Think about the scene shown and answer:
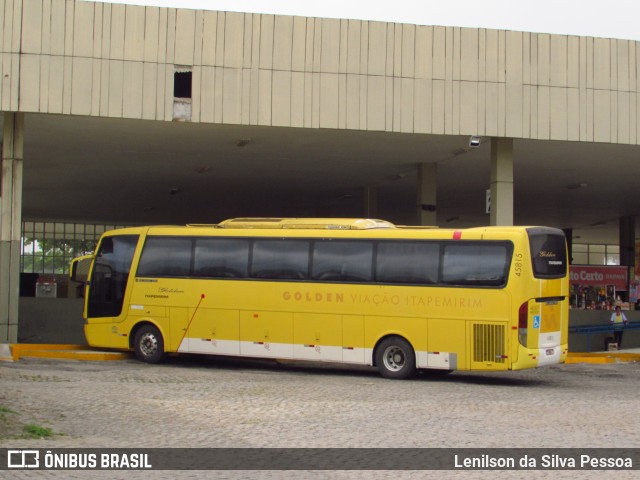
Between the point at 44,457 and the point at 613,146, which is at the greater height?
the point at 613,146

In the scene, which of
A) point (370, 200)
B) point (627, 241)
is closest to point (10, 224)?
point (370, 200)

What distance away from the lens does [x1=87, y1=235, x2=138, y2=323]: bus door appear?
22.0 m

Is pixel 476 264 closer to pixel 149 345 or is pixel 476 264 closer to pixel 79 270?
pixel 149 345

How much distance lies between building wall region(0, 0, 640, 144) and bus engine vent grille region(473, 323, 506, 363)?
6.66 meters

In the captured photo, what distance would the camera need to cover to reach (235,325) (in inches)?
813

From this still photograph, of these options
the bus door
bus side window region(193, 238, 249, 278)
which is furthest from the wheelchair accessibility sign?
the bus door

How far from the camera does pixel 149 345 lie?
21.6 m

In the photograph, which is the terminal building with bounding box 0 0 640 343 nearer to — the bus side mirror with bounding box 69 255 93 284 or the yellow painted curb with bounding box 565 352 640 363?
the bus side mirror with bounding box 69 255 93 284

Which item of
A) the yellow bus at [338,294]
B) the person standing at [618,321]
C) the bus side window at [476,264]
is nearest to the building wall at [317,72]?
the yellow bus at [338,294]

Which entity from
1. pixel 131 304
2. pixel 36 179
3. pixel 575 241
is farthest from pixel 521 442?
pixel 575 241

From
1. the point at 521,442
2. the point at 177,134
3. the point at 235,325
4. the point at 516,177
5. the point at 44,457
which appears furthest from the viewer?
the point at 516,177

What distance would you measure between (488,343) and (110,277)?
9.21m

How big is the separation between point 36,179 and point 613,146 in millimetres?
21835

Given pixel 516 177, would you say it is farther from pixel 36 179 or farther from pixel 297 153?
pixel 36 179
